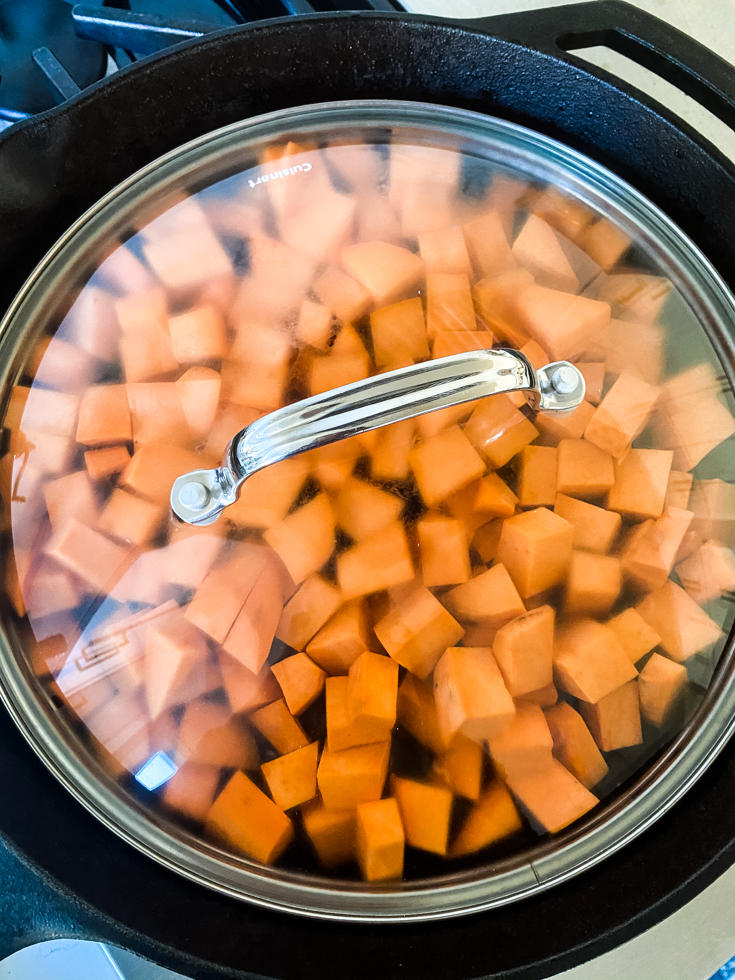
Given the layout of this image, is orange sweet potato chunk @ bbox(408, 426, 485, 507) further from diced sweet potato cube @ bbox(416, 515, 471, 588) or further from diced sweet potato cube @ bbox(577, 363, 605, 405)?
diced sweet potato cube @ bbox(577, 363, 605, 405)

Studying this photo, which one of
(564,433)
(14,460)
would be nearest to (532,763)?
(564,433)

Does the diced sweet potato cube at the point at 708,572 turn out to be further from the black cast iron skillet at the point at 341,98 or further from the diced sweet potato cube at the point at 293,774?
the diced sweet potato cube at the point at 293,774

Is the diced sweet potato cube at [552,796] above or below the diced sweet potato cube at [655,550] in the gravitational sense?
below

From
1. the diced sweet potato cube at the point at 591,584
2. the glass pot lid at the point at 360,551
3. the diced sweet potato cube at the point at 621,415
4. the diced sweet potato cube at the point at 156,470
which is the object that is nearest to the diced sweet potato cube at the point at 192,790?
the glass pot lid at the point at 360,551

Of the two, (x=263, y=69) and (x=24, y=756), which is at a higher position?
(x=263, y=69)

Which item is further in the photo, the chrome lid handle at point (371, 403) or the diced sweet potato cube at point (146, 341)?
the diced sweet potato cube at point (146, 341)

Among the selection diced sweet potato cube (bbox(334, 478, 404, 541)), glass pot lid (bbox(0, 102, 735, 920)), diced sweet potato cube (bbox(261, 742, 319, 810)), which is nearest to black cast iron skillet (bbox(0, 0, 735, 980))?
glass pot lid (bbox(0, 102, 735, 920))

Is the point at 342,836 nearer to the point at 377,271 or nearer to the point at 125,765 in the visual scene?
the point at 125,765
